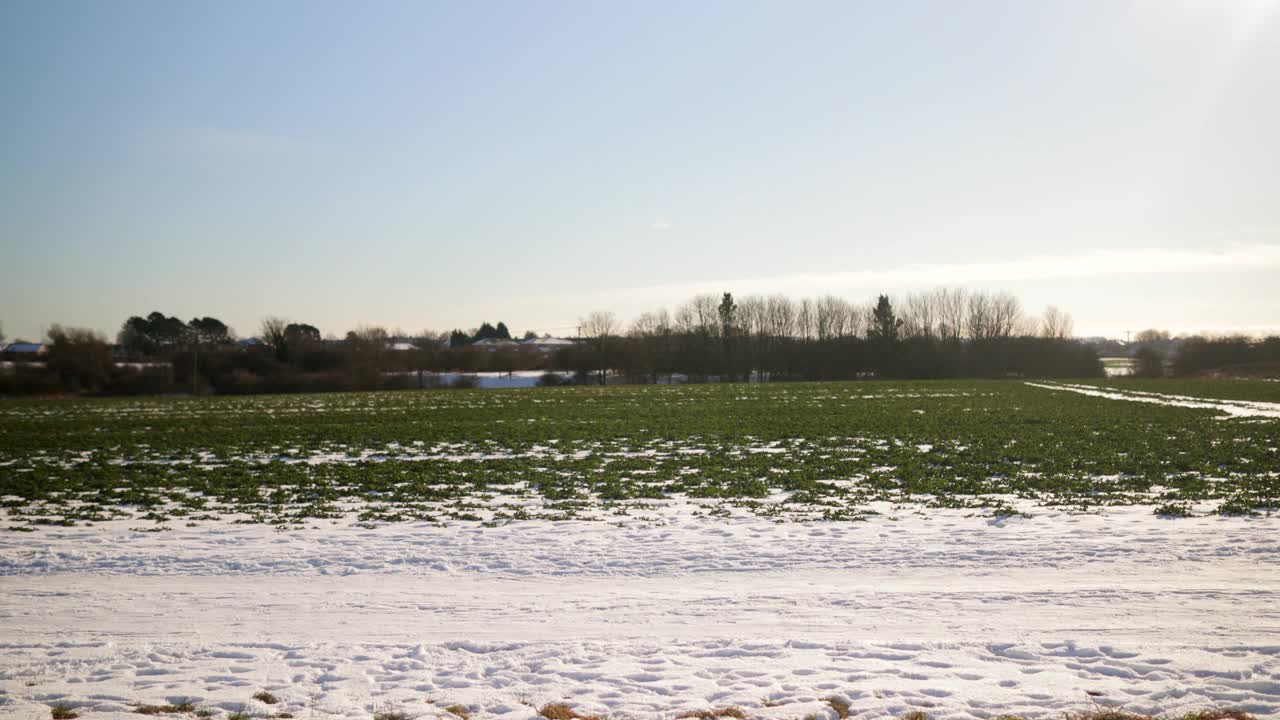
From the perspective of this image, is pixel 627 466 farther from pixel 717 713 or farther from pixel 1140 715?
pixel 1140 715

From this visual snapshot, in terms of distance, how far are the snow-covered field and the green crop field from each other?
1640mm

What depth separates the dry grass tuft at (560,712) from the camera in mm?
5660

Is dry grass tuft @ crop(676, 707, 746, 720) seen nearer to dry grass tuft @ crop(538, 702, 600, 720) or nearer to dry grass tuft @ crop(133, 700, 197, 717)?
dry grass tuft @ crop(538, 702, 600, 720)

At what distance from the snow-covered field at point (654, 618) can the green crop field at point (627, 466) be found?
1.64 metres

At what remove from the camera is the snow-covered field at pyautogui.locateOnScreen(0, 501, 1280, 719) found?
236 inches

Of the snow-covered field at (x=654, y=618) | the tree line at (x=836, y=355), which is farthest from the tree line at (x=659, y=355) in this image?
the snow-covered field at (x=654, y=618)

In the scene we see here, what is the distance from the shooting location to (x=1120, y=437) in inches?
830

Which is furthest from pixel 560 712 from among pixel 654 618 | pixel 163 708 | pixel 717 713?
Result: pixel 163 708

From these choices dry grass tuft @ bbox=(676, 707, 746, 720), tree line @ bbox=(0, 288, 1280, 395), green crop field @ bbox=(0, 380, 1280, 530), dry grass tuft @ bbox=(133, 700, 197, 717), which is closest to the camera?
dry grass tuft @ bbox=(676, 707, 746, 720)

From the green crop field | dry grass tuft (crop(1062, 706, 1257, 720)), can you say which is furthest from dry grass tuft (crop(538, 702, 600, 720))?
the green crop field

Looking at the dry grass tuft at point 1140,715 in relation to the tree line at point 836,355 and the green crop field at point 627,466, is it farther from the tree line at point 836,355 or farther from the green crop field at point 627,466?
the tree line at point 836,355

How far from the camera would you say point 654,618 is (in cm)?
768

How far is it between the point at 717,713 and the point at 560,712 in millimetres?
1169

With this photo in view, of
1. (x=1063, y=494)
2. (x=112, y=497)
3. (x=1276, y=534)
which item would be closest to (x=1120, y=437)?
(x=1063, y=494)
